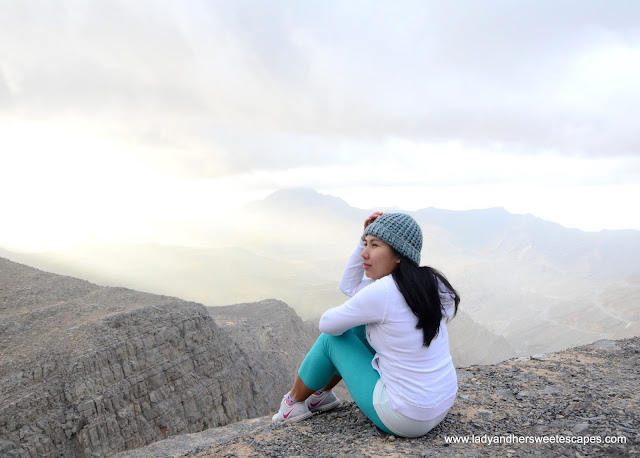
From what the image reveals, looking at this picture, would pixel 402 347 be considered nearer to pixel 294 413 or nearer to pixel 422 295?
pixel 422 295

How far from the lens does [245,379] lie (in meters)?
24.2

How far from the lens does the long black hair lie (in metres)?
3.88

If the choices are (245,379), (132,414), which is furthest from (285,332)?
(132,414)

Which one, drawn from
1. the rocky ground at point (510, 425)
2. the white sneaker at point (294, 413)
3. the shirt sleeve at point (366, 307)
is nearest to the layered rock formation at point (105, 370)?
the rocky ground at point (510, 425)

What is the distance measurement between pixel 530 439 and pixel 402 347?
185 cm

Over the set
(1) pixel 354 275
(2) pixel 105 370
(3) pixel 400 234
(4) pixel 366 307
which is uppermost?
(3) pixel 400 234

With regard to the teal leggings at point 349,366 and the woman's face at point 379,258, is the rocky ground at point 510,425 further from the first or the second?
the woman's face at point 379,258

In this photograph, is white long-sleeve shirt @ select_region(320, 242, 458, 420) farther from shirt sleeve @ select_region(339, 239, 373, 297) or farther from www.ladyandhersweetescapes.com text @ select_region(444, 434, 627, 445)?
shirt sleeve @ select_region(339, 239, 373, 297)

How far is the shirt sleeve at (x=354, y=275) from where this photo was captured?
4930 millimetres

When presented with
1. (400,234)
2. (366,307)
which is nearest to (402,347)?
(366,307)

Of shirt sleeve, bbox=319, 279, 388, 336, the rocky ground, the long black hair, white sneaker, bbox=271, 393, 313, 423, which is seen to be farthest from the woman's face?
white sneaker, bbox=271, 393, 313, 423

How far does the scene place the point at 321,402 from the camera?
209 inches

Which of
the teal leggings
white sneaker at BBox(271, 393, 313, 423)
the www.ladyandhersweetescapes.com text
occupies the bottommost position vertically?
the www.ladyandhersweetescapes.com text

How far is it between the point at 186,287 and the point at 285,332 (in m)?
94.2
